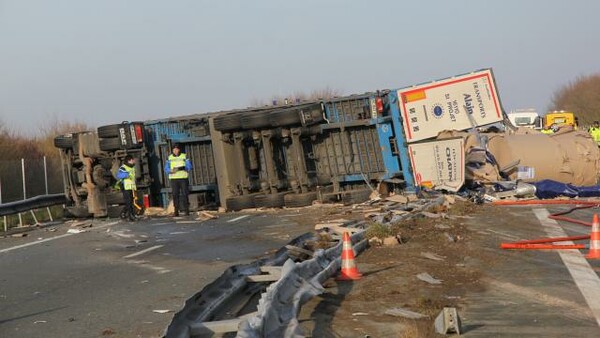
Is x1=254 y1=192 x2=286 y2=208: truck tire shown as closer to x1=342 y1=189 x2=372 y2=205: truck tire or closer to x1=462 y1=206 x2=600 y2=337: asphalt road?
x1=342 y1=189 x2=372 y2=205: truck tire

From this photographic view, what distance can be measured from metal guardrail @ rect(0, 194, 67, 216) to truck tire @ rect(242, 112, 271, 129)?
5690 mm

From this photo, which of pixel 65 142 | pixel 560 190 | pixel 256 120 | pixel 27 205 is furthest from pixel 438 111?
pixel 27 205

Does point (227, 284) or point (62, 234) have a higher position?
point (62, 234)

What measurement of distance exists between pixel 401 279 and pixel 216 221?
7.84 m

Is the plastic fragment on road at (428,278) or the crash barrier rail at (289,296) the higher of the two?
the crash barrier rail at (289,296)

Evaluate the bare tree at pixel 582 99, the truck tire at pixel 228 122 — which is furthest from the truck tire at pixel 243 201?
the bare tree at pixel 582 99

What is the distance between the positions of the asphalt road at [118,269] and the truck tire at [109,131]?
3.19 metres

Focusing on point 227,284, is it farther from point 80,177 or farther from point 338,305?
point 80,177

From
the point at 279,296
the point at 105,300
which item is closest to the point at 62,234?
the point at 105,300

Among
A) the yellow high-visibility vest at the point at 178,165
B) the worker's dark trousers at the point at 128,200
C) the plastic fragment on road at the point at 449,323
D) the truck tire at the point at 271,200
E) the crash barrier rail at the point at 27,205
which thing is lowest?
the plastic fragment on road at the point at 449,323

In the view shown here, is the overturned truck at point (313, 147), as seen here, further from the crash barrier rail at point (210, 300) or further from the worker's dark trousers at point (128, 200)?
the crash barrier rail at point (210, 300)

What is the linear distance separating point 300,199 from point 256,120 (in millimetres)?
2112

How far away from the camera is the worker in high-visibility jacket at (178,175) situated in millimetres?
16234

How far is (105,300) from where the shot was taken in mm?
6840
